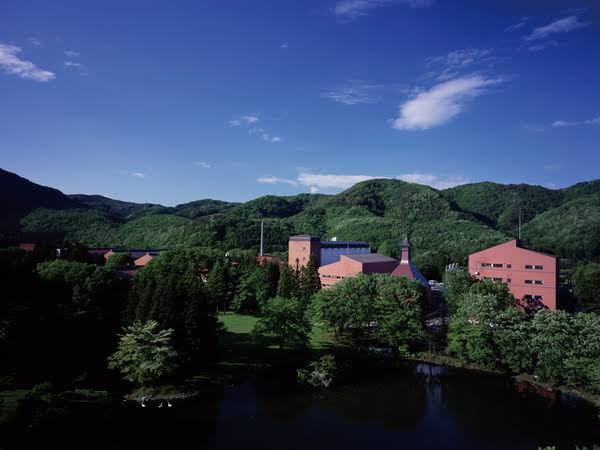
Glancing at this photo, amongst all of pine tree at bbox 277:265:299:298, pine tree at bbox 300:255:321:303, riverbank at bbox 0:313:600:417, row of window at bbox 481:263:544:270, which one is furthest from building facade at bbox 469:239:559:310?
pine tree at bbox 277:265:299:298

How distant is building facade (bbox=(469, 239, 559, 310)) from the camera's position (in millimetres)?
36594

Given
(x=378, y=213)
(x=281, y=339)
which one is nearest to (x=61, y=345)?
(x=281, y=339)

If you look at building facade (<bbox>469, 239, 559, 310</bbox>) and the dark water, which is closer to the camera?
the dark water

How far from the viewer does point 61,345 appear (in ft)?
73.7

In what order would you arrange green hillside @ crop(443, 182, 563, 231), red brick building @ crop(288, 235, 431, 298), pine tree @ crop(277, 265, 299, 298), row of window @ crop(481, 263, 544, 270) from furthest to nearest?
green hillside @ crop(443, 182, 563, 231), red brick building @ crop(288, 235, 431, 298), pine tree @ crop(277, 265, 299, 298), row of window @ crop(481, 263, 544, 270)

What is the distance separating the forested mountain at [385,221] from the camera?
8306 centimetres

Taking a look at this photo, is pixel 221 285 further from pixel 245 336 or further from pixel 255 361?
pixel 255 361

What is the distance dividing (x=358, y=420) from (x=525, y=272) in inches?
986

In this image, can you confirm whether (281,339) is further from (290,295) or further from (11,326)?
(11,326)

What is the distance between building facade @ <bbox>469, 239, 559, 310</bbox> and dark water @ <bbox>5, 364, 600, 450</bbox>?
14.7m

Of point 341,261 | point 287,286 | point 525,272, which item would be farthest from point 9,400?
point 525,272

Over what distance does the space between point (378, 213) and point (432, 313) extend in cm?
8335

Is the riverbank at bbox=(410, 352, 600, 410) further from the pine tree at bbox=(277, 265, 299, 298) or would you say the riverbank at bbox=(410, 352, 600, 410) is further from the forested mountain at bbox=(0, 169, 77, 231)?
the forested mountain at bbox=(0, 169, 77, 231)

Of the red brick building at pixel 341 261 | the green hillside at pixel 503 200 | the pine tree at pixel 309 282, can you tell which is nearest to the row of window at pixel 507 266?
the red brick building at pixel 341 261
